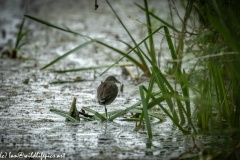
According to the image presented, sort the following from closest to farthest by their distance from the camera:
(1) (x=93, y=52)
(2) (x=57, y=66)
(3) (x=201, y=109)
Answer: (3) (x=201, y=109), (2) (x=57, y=66), (1) (x=93, y=52)

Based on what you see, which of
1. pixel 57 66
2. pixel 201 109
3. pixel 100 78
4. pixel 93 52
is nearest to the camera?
pixel 201 109

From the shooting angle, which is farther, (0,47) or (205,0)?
(0,47)

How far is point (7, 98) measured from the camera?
6062mm

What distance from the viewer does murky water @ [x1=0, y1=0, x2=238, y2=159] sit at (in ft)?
13.5

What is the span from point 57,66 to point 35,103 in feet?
7.63

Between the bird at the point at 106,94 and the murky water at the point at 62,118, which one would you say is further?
the bird at the point at 106,94

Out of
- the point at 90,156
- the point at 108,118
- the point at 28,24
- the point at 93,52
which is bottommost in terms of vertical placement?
the point at 90,156

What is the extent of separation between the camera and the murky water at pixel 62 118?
162 inches

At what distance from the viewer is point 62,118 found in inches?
206

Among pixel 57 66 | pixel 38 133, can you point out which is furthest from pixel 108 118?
pixel 57 66

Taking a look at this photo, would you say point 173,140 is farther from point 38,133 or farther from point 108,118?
point 38,133

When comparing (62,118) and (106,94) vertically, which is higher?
(106,94)

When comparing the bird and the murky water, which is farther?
the bird

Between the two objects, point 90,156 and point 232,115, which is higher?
point 232,115
